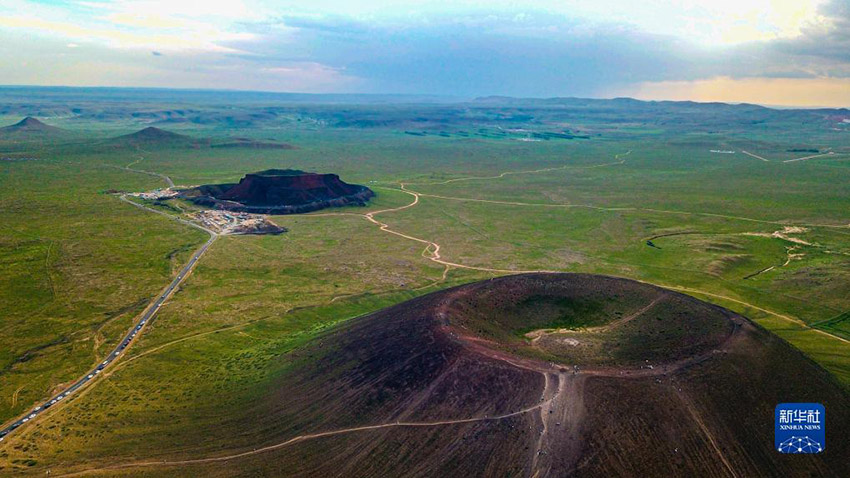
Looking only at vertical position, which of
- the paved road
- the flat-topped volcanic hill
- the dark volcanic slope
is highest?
the flat-topped volcanic hill

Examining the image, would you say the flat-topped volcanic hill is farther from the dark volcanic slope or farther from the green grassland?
the dark volcanic slope

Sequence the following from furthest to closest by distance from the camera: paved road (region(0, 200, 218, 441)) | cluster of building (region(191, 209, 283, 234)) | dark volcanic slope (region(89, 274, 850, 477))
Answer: cluster of building (region(191, 209, 283, 234)) → paved road (region(0, 200, 218, 441)) → dark volcanic slope (region(89, 274, 850, 477))

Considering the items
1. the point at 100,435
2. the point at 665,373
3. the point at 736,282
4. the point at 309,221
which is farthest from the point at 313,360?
the point at 309,221

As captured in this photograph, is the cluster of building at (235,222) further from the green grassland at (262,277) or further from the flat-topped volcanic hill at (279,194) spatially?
the flat-topped volcanic hill at (279,194)

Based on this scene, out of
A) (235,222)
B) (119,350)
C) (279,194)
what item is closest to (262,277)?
(119,350)

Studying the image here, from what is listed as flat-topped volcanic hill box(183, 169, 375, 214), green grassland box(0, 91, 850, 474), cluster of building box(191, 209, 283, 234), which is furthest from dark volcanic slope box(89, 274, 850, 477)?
flat-topped volcanic hill box(183, 169, 375, 214)

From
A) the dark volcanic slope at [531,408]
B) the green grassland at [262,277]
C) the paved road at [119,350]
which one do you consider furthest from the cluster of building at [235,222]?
the dark volcanic slope at [531,408]

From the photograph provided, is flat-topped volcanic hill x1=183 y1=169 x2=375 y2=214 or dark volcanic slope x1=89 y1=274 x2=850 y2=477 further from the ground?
flat-topped volcanic hill x1=183 y1=169 x2=375 y2=214
